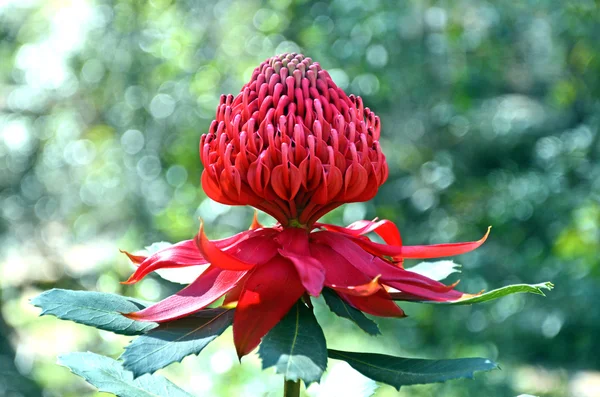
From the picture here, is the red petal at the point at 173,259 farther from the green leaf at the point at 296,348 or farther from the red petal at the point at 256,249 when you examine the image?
the green leaf at the point at 296,348

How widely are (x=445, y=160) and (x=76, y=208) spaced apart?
2.61m

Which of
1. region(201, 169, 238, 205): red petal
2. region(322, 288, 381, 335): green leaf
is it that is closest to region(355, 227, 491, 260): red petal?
region(322, 288, 381, 335): green leaf

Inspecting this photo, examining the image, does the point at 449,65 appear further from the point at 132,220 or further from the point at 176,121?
the point at 132,220

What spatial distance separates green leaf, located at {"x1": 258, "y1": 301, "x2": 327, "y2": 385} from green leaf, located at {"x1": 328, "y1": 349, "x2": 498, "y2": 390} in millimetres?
106

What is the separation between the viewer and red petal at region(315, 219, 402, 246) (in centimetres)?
114

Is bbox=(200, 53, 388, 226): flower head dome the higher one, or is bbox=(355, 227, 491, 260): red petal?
bbox=(200, 53, 388, 226): flower head dome

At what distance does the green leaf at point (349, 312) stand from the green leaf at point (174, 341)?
0.45 feet

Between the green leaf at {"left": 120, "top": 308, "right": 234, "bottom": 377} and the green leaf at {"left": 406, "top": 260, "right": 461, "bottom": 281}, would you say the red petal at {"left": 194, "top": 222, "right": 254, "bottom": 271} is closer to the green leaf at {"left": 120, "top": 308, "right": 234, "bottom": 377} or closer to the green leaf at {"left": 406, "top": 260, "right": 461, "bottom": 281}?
the green leaf at {"left": 120, "top": 308, "right": 234, "bottom": 377}

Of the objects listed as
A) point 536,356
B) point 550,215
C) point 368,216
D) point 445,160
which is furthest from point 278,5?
point 536,356

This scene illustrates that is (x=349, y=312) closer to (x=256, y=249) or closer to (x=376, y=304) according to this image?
(x=376, y=304)

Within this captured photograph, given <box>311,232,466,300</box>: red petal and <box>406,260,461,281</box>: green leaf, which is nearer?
<box>311,232,466,300</box>: red petal

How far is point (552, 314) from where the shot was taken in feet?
16.0

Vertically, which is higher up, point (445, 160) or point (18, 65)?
point (18, 65)

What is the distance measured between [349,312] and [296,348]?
0.12 metres
